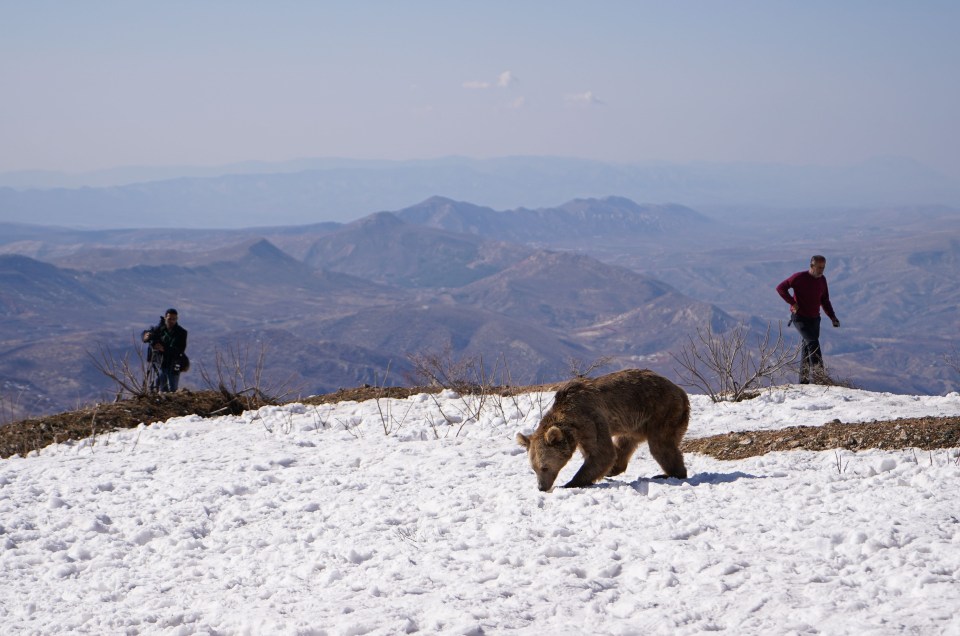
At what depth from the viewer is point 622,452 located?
8.12 m

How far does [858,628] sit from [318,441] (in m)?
7.56

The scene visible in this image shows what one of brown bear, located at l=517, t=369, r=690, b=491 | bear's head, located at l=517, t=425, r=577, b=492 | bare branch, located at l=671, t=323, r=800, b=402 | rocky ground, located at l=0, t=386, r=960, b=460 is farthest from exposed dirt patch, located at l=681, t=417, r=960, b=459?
bare branch, located at l=671, t=323, r=800, b=402

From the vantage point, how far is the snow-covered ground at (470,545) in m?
5.00

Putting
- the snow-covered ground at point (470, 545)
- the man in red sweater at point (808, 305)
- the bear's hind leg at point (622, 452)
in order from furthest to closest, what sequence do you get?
the man in red sweater at point (808, 305) → the bear's hind leg at point (622, 452) → the snow-covered ground at point (470, 545)

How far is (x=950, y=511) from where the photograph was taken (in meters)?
5.95

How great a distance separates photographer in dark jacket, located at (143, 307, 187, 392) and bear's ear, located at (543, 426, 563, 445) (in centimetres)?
962

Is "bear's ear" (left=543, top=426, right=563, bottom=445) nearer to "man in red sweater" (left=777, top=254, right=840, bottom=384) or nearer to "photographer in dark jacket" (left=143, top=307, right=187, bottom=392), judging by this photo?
"man in red sweater" (left=777, top=254, right=840, bottom=384)

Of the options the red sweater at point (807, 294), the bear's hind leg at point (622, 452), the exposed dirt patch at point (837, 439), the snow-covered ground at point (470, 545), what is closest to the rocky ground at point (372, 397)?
the exposed dirt patch at point (837, 439)

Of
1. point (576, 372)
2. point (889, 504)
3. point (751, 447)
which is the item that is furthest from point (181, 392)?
point (889, 504)

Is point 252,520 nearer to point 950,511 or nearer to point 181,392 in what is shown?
point 950,511

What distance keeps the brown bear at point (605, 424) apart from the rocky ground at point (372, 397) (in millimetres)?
1453

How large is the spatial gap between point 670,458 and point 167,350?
1048 centimetres

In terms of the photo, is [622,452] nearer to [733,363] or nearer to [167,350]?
[733,363]

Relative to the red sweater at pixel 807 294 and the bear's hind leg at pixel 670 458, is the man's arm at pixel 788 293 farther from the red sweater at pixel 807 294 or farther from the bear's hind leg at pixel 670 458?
the bear's hind leg at pixel 670 458
